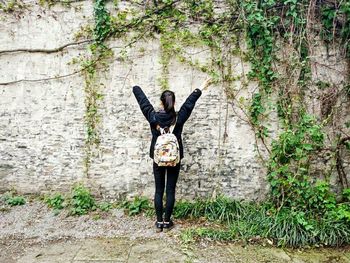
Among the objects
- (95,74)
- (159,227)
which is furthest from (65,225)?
(95,74)

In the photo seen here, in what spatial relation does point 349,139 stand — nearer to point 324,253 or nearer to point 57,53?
point 324,253

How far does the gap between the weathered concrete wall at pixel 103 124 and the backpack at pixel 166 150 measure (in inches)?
34.9

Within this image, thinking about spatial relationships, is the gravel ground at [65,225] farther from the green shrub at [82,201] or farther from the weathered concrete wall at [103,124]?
the weathered concrete wall at [103,124]

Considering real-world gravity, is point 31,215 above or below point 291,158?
below

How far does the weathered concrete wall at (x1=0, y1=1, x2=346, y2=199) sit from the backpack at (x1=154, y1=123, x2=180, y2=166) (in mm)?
887

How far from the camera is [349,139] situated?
518 cm

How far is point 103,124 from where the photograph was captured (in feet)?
17.9

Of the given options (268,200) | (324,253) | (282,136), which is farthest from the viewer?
(268,200)

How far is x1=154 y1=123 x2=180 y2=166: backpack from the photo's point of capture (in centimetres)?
446

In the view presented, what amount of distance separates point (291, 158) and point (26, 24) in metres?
4.33

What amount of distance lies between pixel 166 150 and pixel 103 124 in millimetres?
1419

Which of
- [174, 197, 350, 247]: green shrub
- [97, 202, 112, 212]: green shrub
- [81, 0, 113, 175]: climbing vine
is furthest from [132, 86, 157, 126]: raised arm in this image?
[97, 202, 112, 212]: green shrub

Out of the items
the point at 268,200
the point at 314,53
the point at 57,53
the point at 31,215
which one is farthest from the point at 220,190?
the point at 57,53

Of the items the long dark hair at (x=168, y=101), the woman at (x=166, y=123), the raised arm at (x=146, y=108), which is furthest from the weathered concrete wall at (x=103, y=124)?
the long dark hair at (x=168, y=101)
